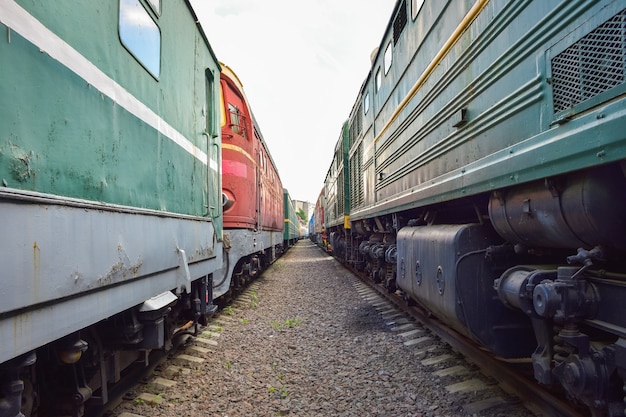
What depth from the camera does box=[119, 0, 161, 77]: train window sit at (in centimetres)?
258

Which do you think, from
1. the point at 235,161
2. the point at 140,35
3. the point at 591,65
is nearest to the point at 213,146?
the point at 235,161

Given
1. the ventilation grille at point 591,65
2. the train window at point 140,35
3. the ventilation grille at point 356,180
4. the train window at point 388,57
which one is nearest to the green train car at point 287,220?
the ventilation grille at point 356,180

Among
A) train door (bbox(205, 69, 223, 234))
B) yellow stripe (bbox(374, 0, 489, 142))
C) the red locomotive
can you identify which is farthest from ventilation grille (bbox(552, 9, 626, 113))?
the red locomotive

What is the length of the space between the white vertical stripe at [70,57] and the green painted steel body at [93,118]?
25 mm

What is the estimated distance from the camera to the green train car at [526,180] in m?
1.99

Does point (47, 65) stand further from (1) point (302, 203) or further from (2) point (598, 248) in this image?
(1) point (302, 203)

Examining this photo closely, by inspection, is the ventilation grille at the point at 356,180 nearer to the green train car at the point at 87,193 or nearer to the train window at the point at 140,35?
the green train car at the point at 87,193

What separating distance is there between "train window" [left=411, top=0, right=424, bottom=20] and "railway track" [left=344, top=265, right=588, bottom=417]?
348 centimetres

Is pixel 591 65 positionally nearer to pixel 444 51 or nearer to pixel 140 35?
pixel 444 51

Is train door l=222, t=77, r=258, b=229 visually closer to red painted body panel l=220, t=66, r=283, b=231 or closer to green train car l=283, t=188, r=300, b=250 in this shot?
red painted body panel l=220, t=66, r=283, b=231

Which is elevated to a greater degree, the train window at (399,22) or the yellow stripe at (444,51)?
the train window at (399,22)

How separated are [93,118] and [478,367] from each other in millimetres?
3475

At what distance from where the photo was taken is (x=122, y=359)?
314 cm

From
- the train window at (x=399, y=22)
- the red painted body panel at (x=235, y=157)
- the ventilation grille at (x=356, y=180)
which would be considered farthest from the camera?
the ventilation grille at (x=356, y=180)
